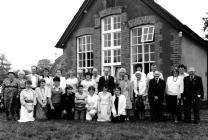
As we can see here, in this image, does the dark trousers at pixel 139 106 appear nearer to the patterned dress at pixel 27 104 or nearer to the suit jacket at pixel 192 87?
the suit jacket at pixel 192 87

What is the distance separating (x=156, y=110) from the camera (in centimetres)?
1006

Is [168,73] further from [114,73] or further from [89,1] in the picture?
[89,1]

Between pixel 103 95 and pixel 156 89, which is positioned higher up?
pixel 156 89

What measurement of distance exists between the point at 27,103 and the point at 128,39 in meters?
6.01

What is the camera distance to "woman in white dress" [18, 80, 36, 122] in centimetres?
1039

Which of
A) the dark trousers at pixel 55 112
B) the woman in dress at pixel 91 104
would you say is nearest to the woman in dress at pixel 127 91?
the woman in dress at pixel 91 104

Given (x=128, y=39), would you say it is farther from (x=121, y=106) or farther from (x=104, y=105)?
(x=121, y=106)

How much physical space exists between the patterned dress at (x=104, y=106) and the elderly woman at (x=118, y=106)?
27 cm

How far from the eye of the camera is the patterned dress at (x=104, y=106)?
404 inches

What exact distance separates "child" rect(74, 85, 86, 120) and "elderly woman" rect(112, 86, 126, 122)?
1.31 meters

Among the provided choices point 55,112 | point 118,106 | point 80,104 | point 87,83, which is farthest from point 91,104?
point 55,112

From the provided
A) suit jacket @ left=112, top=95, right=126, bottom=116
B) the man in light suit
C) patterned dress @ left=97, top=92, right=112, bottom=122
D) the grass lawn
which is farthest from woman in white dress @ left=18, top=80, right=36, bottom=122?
suit jacket @ left=112, top=95, right=126, bottom=116

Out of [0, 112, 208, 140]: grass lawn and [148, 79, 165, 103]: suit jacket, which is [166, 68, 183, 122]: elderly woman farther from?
[0, 112, 208, 140]: grass lawn

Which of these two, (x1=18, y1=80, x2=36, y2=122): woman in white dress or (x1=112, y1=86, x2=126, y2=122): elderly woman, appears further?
(x1=18, y1=80, x2=36, y2=122): woman in white dress
